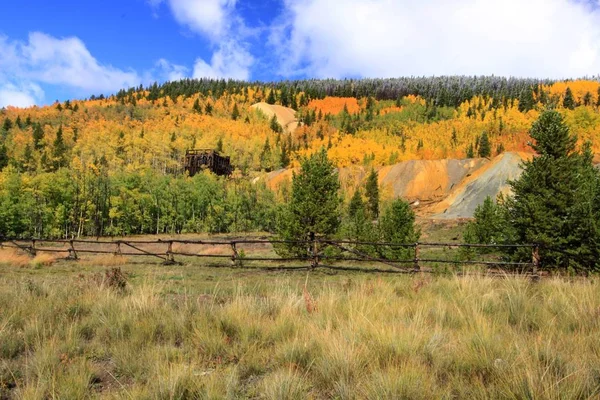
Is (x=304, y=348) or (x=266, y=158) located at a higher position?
(x=266, y=158)

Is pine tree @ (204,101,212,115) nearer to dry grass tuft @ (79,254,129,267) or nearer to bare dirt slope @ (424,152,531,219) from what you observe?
bare dirt slope @ (424,152,531,219)

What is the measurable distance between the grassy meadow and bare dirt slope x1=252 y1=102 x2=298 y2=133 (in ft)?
548

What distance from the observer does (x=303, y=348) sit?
4047mm

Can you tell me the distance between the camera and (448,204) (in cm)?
7019

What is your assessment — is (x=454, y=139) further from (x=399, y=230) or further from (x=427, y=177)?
(x=399, y=230)

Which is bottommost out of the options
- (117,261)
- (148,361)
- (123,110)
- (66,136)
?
(117,261)

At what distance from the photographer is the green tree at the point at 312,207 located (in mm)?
22453

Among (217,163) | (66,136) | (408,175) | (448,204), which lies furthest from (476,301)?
(66,136)

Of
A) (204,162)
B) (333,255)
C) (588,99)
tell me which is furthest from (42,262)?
(588,99)

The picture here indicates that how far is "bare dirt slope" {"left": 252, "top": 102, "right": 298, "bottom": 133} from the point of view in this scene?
571 ft

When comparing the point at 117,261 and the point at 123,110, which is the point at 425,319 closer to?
the point at 117,261

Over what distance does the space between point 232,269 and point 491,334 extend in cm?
1338

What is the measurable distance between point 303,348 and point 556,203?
16.8 m

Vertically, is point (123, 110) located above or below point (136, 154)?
above
